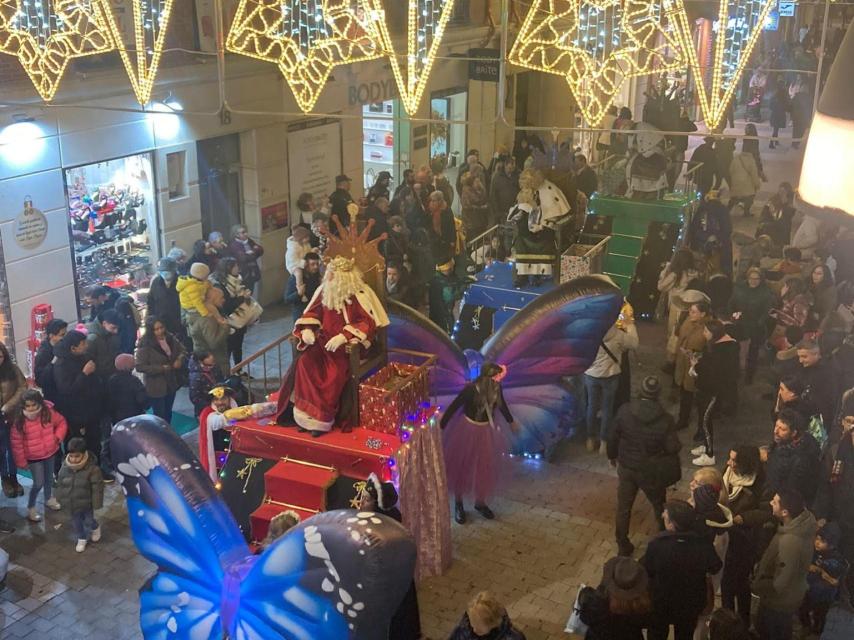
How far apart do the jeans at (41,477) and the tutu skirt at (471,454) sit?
3242 mm

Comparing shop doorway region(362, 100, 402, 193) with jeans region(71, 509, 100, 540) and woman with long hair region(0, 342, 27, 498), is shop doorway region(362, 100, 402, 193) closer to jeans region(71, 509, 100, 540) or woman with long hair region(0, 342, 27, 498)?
woman with long hair region(0, 342, 27, 498)

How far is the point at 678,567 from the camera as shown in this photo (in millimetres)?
5773

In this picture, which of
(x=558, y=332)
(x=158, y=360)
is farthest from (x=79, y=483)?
(x=558, y=332)

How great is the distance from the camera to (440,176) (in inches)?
590

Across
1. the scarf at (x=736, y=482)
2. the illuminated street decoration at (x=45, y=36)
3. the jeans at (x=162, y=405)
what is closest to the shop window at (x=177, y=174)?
the illuminated street decoration at (x=45, y=36)

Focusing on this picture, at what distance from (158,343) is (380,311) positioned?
286 cm

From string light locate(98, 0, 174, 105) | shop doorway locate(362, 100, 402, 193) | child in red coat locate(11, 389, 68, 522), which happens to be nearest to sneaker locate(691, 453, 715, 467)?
child in red coat locate(11, 389, 68, 522)

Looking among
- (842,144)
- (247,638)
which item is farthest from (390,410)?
(842,144)

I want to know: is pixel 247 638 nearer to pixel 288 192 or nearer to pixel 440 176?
pixel 288 192

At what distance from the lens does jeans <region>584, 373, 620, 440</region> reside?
9.24 m

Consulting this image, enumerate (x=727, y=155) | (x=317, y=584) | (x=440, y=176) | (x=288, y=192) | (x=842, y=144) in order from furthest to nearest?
(x=727, y=155) < (x=440, y=176) < (x=288, y=192) < (x=317, y=584) < (x=842, y=144)

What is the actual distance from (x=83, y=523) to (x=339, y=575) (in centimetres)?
410

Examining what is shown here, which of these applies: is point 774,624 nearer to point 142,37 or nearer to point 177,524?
point 177,524

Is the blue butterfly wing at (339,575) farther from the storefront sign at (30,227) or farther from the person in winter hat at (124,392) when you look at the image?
the storefront sign at (30,227)
